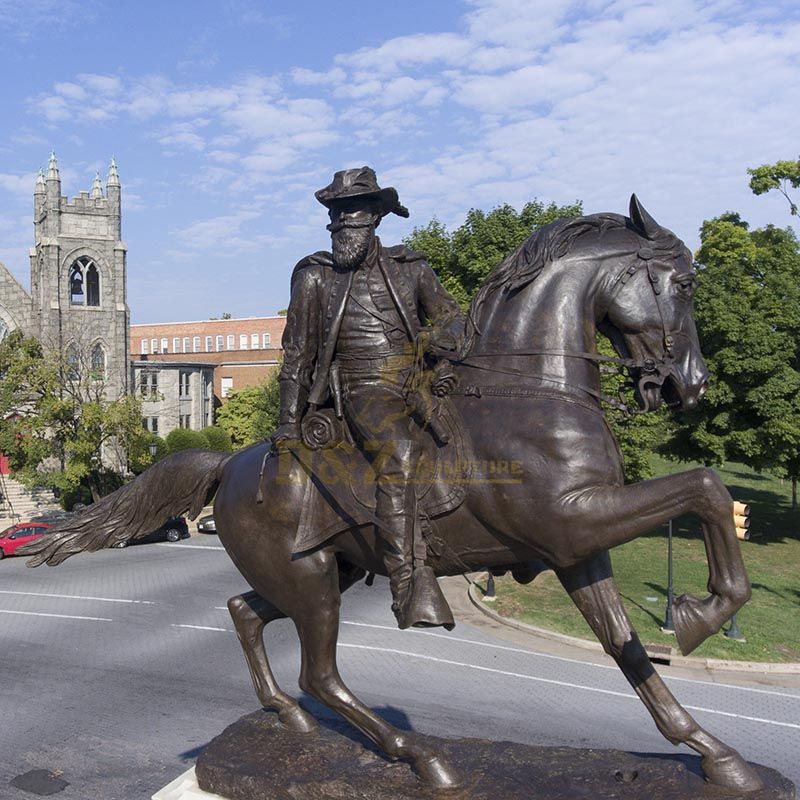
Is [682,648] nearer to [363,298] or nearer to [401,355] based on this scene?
[401,355]

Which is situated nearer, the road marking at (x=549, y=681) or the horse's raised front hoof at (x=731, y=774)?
the horse's raised front hoof at (x=731, y=774)

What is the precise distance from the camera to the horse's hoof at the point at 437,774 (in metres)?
5.51

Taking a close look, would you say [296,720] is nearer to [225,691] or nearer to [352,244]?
[352,244]

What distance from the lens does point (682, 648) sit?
4875 mm

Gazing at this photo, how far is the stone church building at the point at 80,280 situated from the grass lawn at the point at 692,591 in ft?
90.8

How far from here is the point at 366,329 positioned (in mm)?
5801

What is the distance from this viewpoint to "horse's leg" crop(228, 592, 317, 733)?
6.61m

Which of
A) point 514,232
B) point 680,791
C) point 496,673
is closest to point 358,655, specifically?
point 496,673

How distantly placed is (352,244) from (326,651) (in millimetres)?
3096

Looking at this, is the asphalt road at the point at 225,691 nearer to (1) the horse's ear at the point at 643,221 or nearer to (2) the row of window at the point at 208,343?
(1) the horse's ear at the point at 643,221

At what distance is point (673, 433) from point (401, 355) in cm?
2285

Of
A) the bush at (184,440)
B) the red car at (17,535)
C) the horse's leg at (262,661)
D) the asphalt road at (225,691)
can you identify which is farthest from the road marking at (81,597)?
the bush at (184,440)

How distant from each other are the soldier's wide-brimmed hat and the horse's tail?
237 cm

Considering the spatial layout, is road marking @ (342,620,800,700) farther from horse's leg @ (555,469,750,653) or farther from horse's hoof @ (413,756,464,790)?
horse's leg @ (555,469,750,653)
